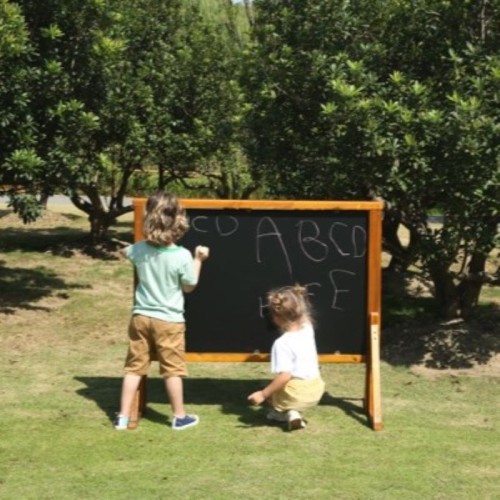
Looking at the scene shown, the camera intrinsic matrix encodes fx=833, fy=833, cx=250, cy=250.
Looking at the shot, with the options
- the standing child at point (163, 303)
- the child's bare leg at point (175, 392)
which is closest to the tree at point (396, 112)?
the standing child at point (163, 303)

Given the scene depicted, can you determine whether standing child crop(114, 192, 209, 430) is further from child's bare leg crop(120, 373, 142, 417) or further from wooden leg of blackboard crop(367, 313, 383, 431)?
wooden leg of blackboard crop(367, 313, 383, 431)

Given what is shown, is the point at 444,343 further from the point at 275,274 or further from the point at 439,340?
the point at 275,274

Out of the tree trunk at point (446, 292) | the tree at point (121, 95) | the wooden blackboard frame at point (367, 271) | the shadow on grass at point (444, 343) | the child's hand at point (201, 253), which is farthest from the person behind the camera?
the tree at point (121, 95)

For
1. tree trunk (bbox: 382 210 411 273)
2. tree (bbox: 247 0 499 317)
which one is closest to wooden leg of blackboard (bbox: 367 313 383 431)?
tree (bbox: 247 0 499 317)

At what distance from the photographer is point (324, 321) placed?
235 inches

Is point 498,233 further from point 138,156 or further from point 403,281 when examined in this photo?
point 138,156

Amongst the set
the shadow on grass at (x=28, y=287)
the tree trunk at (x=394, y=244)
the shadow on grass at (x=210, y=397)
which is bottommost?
the shadow on grass at (x=210, y=397)

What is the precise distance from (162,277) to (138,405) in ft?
3.07

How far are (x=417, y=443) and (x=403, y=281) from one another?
6.18 meters

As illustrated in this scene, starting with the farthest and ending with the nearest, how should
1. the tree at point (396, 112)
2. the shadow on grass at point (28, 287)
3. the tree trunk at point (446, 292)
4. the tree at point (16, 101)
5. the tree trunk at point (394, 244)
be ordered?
the shadow on grass at point (28, 287) < the tree trunk at point (394, 244) < the tree trunk at point (446, 292) < the tree at point (16, 101) < the tree at point (396, 112)

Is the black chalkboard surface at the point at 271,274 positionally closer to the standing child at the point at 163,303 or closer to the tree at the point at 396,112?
the standing child at the point at 163,303

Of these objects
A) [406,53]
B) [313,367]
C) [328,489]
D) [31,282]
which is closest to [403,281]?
[406,53]

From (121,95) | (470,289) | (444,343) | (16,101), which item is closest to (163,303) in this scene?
(444,343)

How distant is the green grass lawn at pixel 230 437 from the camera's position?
15.0 ft
